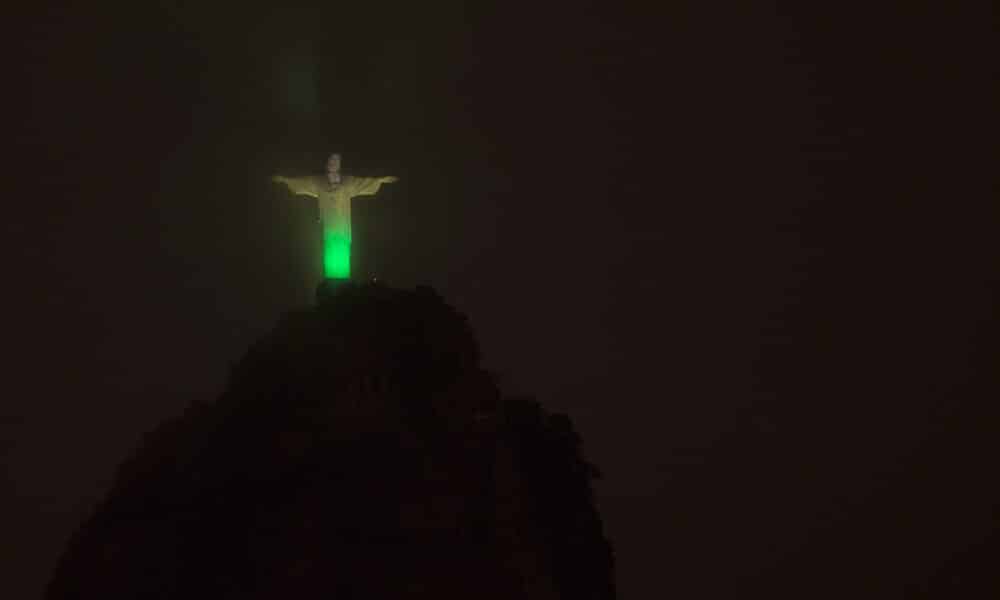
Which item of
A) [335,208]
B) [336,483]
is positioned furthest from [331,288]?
[336,483]

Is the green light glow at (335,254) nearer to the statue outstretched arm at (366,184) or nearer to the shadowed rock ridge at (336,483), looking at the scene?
the statue outstretched arm at (366,184)

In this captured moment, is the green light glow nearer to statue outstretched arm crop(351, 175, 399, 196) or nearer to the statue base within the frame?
statue outstretched arm crop(351, 175, 399, 196)

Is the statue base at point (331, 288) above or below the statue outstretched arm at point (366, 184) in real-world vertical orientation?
below

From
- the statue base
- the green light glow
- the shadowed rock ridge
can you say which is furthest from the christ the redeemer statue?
the shadowed rock ridge

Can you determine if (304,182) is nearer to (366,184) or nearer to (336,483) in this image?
(366,184)

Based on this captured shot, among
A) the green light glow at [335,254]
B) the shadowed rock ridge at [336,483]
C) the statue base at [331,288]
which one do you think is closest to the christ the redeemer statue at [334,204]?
the green light glow at [335,254]

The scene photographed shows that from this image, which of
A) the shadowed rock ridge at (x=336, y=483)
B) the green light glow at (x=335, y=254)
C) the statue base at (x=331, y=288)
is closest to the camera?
the shadowed rock ridge at (x=336, y=483)

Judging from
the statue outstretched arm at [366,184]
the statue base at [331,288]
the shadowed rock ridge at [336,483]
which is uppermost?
the statue outstretched arm at [366,184]
